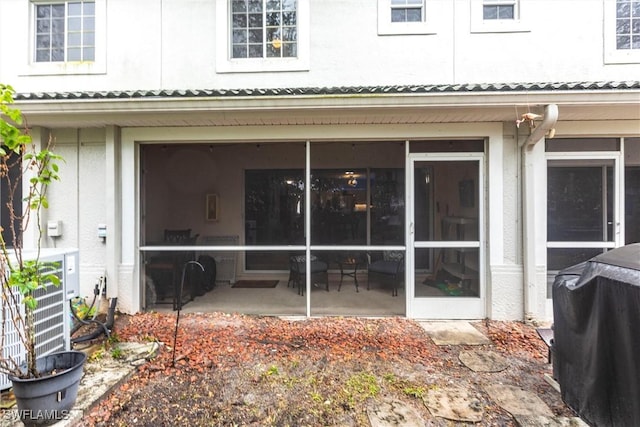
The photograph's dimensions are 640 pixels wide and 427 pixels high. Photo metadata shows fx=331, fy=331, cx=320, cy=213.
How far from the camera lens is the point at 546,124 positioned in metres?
4.07

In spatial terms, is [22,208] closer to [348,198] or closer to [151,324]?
[151,324]

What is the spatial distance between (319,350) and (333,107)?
295 cm

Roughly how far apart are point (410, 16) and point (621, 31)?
325cm

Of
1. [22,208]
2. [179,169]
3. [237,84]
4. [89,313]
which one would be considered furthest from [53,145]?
[237,84]

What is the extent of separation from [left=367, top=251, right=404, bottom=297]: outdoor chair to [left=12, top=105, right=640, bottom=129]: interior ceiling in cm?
197

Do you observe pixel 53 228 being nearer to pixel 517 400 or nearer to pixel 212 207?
pixel 212 207

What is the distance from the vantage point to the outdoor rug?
5.65 metres

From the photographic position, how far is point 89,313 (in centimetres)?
451

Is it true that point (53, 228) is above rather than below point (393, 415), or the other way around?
above

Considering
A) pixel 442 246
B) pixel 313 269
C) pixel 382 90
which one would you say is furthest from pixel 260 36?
pixel 442 246

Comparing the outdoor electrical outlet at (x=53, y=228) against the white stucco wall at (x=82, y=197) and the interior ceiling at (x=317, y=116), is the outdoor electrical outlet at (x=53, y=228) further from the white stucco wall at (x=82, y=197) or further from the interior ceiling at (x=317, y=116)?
the interior ceiling at (x=317, y=116)

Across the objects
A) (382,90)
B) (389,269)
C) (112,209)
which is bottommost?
(389,269)

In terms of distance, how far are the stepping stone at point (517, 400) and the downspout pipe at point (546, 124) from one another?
305 cm

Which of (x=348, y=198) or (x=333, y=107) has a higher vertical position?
(x=333, y=107)
